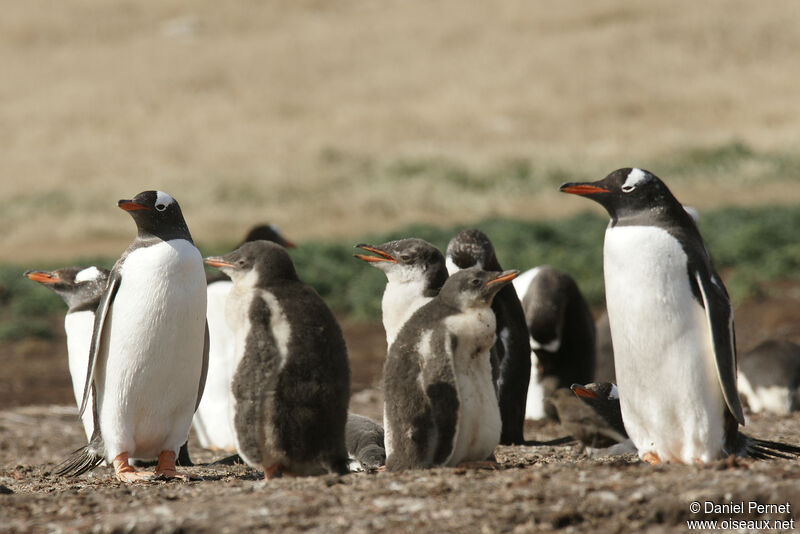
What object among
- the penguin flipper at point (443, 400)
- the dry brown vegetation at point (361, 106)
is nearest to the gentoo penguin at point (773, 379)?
the penguin flipper at point (443, 400)

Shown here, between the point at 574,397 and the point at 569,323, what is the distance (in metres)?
2.26

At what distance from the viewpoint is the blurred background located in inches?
703

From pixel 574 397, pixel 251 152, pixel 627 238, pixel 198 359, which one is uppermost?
pixel 251 152

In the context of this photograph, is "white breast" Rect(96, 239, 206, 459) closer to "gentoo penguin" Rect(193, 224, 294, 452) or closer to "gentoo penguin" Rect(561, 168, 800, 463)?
"gentoo penguin" Rect(561, 168, 800, 463)

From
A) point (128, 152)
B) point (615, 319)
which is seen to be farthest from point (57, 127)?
point (615, 319)

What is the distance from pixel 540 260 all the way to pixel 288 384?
40.8ft

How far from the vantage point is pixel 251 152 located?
131 ft

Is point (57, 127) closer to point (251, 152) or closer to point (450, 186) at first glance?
point (251, 152)

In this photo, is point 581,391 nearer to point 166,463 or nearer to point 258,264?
point 258,264

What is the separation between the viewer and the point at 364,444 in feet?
22.0

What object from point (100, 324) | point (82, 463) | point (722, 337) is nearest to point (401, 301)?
point (100, 324)

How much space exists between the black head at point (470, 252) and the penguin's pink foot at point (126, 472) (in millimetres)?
2656

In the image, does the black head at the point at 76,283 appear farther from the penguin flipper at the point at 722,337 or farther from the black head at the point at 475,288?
the penguin flipper at the point at 722,337

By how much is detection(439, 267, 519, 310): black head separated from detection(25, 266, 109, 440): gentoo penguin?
272 cm
